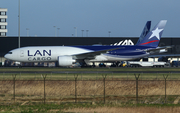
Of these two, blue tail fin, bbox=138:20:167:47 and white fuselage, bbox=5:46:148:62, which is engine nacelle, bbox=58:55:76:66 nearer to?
white fuselage, bbox=5:46:148:62

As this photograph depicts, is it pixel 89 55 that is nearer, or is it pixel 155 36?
pixel 89 55

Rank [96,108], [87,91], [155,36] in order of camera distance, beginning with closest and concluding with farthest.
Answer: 1. [96,108]
2. [87,91]
3. [155,36]

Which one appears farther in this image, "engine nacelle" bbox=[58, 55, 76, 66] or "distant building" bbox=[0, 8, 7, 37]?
"distant building" bbox=[0, 8, 7, 37]

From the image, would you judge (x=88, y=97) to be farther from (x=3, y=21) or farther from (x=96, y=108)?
(x=3, y=21)

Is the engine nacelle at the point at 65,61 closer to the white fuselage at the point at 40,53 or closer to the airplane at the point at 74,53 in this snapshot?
the airplane at the point at 74,53

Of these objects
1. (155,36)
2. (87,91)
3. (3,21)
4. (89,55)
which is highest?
(3,21)

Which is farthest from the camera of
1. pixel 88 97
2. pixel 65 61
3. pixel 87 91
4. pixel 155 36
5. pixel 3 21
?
pixel 3 21

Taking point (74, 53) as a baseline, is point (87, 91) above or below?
below

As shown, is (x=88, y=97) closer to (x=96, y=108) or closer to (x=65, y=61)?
(x=96, y=108)

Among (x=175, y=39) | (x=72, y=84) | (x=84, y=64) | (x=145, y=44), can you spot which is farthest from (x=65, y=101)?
(x=175, y=39)

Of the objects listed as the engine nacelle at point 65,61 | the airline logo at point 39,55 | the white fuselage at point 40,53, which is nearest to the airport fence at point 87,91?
the engine nacelle at point 65,61

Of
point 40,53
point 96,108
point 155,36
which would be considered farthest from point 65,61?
point 96,108

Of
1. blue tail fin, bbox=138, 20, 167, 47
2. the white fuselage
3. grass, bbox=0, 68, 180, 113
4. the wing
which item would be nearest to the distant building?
the white fuselage

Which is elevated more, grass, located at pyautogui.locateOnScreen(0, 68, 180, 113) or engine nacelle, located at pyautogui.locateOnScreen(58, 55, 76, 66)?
engine nacelle, located at pyautogui.locateOnScreen(58, 55, 76, 66)
